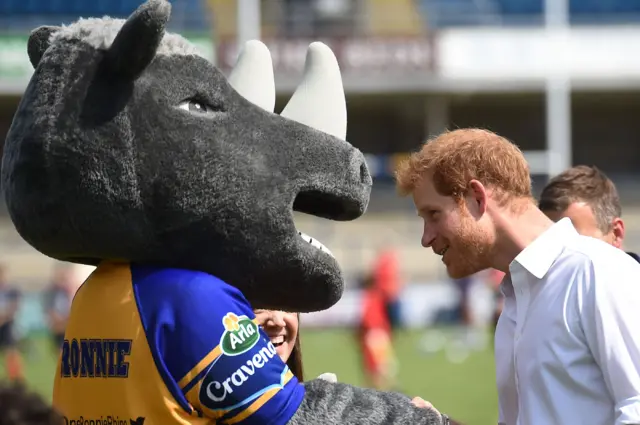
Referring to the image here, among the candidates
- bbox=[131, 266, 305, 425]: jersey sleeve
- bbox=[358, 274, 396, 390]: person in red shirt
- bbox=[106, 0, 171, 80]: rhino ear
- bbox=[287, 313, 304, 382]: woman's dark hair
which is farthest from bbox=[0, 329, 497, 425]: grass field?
bbox=[106, 0, 171, 80]: rhino ear

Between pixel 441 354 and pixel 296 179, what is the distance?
551 inches

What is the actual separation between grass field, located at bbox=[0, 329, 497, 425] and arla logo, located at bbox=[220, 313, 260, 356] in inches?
264

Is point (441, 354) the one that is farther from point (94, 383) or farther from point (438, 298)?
point (94, 383)

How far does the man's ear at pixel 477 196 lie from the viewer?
294 centimetres

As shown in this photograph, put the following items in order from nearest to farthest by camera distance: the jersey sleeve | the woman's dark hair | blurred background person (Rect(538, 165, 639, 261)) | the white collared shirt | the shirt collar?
the jersey sleeve, the white collared shirt, the shirt collar, the woman's dark hair, blurred background person (Rect(538, 165, 639, 261))

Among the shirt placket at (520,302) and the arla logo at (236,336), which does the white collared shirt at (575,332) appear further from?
the arla logo at (236,336)

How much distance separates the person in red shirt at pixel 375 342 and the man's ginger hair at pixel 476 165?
966cm

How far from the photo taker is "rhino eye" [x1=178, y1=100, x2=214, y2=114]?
2762 millimetres

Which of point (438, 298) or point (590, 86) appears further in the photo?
point (590, 86)

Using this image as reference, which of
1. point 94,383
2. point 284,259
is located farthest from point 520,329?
point 94,383

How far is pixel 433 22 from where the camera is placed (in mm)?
27578

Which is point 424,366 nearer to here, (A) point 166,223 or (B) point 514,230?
(B) point 514,230

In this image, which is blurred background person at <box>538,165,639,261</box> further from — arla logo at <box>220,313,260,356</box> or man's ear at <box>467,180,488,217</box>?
arla logo at <box>220,313,260,356</box>

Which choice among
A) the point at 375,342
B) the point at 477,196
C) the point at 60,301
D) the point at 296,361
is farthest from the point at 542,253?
the point at 60,301
